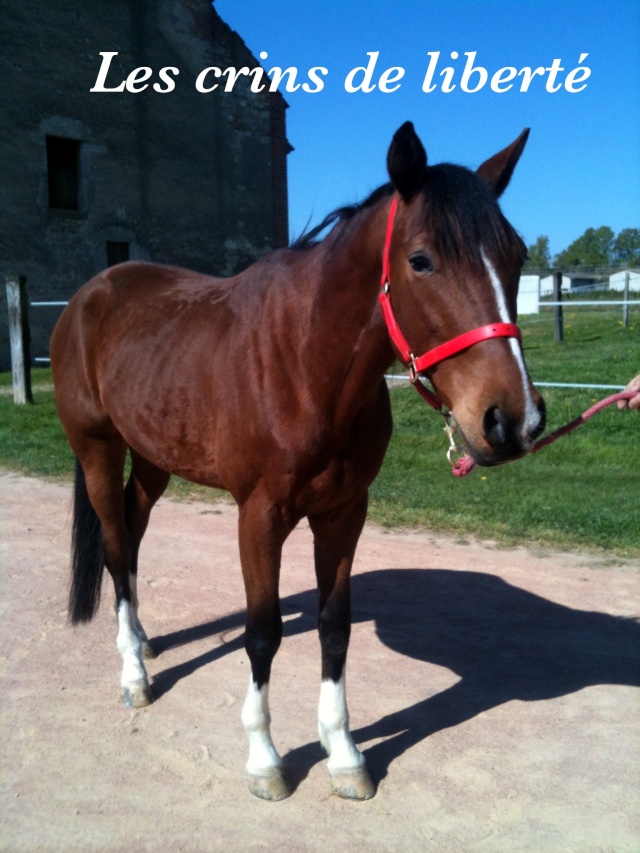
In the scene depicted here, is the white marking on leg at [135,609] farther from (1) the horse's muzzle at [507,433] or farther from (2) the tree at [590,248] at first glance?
(2) the tree at [590,248]

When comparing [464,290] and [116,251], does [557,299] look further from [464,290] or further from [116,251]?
[464,290]

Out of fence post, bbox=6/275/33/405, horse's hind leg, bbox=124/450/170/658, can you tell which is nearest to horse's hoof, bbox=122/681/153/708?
horse's hind leg, bbox=124/450/170/658

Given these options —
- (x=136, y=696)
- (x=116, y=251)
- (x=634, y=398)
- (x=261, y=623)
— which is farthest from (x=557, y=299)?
(x=261, y=623)

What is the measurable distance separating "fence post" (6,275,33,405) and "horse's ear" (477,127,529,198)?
1073 centimetres

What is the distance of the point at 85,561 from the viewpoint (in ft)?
13.5

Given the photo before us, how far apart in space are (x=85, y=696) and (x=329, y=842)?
4.95 feet

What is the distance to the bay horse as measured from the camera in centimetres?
212

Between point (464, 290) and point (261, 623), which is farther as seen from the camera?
point (261, 623)

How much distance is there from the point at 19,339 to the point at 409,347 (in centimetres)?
1100

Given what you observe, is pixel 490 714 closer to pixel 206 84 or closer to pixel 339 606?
pixel 339 606

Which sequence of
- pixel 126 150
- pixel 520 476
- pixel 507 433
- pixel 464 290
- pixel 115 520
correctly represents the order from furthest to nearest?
pixel 126 150 → pixel 520 476 → pixel 115 520 → pixel 464 290 → pixel 507 433

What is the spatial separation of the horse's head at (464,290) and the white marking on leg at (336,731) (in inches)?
53.0

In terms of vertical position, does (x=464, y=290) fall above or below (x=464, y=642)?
above

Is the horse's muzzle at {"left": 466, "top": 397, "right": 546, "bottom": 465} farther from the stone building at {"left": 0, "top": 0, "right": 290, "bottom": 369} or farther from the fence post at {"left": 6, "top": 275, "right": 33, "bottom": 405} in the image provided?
the stone building at {"left": 0, "top": 0, "right": 290, "bottom": 369}
